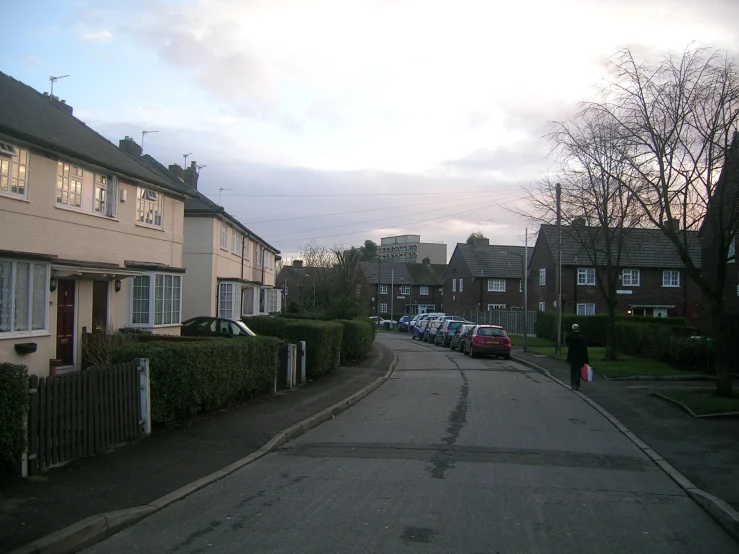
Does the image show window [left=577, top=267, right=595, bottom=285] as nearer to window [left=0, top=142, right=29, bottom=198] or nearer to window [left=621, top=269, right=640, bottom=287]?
window [left=621, top=269, right=640, bottom=287]

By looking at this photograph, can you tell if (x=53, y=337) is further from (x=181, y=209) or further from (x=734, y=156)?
(x=734, y=156)

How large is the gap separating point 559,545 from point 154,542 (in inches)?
137

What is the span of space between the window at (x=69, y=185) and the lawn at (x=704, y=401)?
14.9m

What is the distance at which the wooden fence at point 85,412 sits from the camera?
7.54 meters

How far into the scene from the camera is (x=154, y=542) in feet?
19.2

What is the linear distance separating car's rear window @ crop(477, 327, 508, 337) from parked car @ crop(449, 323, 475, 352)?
109 inches

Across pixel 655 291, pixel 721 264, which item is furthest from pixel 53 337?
pixel 655 291

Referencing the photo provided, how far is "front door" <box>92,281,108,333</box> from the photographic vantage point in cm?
1783

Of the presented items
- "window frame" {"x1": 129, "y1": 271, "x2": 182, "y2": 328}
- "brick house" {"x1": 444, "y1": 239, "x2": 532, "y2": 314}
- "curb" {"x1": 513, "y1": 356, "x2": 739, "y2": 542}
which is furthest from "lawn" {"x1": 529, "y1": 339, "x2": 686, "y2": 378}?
"brick house" {"x1": 444, "y1": 239, "x2": 532, "y2": 314}

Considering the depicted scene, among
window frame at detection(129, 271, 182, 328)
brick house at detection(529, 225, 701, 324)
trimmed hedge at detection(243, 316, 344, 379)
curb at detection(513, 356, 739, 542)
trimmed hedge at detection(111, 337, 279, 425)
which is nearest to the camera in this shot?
curb at detection(513, 356, 739, 542)

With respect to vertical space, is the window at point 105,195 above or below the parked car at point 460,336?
above

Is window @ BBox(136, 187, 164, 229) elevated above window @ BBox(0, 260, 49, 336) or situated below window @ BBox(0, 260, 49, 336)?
above

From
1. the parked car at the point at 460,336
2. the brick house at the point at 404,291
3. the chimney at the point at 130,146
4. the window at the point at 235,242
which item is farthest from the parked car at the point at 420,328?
the brick house at the point at 404,291

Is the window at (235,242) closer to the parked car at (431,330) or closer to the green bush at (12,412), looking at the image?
the parked car at (431,330)
